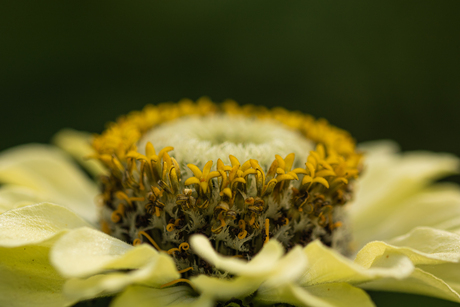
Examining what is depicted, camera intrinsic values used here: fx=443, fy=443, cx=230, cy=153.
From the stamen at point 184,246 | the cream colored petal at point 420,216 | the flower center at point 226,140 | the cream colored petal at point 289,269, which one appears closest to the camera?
the cream colored petal at point 289,269

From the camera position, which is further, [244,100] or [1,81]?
[244,100]

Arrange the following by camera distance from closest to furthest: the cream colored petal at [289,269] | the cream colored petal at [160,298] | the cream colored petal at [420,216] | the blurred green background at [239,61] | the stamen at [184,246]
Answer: the cream colored petal at [289,269] → the cream colored petal at [160,298] → the stamen at [184,246] → the cream colored petal at [420,216] → the blurred green background at [239,61]

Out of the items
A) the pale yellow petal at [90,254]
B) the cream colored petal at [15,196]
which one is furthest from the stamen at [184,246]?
the cream colored petal at [15,196]

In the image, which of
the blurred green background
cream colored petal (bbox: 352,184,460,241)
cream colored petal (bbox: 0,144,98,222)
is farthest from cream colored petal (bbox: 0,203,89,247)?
the blurred green background

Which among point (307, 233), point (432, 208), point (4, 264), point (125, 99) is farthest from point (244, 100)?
point (4, 264)

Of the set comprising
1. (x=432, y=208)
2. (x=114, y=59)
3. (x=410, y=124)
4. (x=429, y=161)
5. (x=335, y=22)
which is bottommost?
(x=432, y=208)

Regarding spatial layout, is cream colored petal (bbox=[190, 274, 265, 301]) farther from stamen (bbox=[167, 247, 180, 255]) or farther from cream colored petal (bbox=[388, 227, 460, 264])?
cream colored petal (bbox=[388, 227, 460, 264])

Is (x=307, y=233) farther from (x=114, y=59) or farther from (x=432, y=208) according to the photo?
(x=114, y=59)

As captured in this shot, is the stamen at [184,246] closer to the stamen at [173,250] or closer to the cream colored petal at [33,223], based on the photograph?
the stamen at [173,250]
